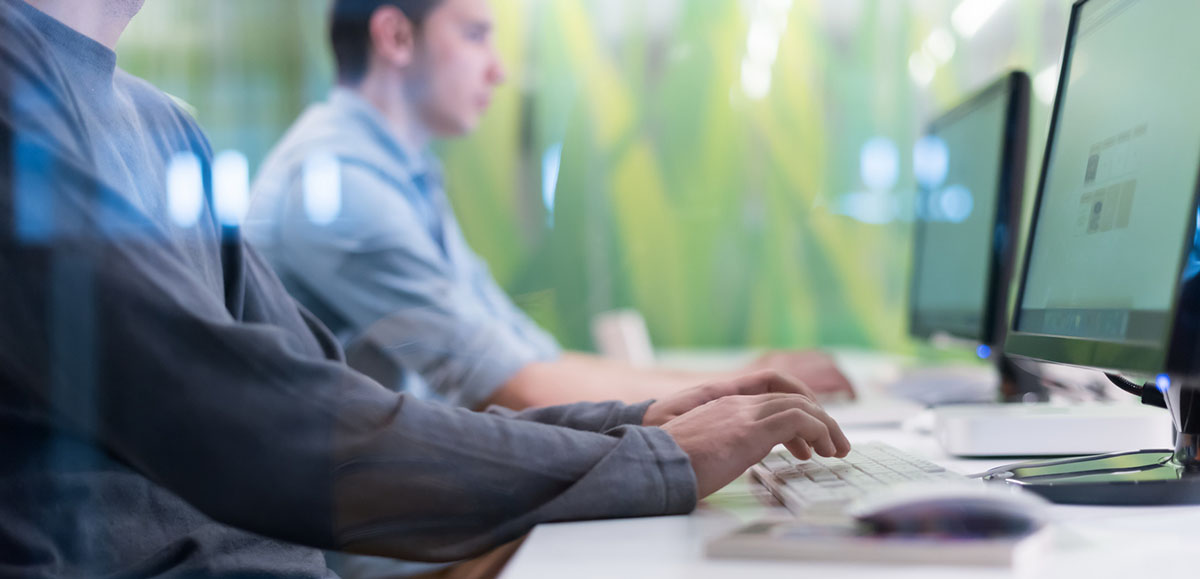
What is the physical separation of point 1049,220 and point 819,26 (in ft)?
7.37

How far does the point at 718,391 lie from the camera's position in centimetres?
83

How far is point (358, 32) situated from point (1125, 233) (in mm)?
1461

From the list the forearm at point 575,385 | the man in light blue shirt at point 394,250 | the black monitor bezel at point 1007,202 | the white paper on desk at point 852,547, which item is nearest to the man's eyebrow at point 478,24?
the man in light blue shirt at point 394,250

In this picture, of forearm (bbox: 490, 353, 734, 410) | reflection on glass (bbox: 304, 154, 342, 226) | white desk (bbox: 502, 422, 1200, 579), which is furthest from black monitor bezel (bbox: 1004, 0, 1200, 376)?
reflection on glass (bbox: 304, 154, 342, 226)

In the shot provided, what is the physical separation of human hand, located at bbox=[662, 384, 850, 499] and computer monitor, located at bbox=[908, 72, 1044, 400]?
2.04 ft

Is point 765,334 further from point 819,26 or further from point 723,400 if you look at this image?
point 723,400

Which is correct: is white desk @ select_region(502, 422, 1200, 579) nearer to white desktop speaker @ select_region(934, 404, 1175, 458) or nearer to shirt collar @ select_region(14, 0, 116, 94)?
white desktop speaker @ select_region(934, 404, 1175, 458)

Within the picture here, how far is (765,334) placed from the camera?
3.01 meters

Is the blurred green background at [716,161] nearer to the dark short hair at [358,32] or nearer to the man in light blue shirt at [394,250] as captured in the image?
the dark short hair at [358,32]

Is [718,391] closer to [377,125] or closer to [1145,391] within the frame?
[1145,391]

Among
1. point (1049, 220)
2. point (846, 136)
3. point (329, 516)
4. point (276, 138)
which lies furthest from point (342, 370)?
point (846, 136)

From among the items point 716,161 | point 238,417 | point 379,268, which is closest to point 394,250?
point 379,268

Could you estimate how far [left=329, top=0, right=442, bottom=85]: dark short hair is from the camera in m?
1.74

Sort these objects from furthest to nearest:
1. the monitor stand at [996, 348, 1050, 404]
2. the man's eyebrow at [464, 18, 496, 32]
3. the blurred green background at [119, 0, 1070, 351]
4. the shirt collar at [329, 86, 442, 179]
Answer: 1. the blurred green background at [119, 0, 1070, 351]
2. the man's eyebrow at [464, 18, 496, 32]
3. the shirt collar at [329, 86, 442, 179]
4. the monitor stand at [996, 348, 1050, 404]
